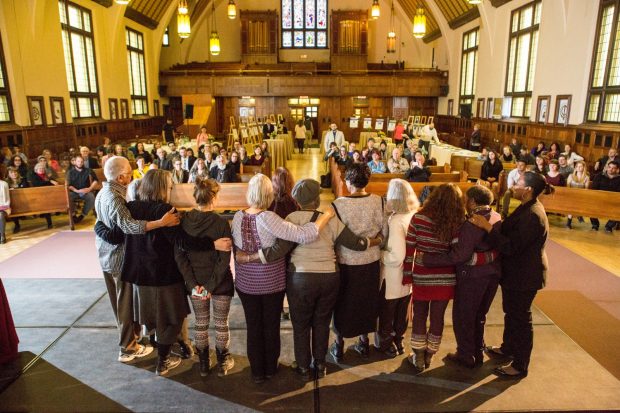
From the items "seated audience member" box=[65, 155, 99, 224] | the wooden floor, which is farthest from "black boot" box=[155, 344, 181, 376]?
"seated audience member" box=[65, 155, 99, 224]

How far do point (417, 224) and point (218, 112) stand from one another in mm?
19610

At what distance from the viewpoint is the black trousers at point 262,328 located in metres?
2.87

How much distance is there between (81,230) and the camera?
7.37 meters

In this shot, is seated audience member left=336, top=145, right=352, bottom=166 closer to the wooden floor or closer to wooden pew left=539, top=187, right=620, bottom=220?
wooden pew left=539, top=187, right=620, bottom=220

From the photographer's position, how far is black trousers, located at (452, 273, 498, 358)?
2.98m

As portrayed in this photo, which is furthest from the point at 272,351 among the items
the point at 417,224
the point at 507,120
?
the point at 507,120

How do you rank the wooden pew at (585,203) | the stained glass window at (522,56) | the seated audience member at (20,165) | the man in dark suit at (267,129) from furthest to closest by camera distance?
the man in dark suit at (267,129)
the stained glass window at (522,56)
the seated audience member at (20,165)
the wooden pew at (585,203)

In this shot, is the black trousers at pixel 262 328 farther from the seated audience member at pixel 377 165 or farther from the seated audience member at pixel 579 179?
the seated audience member at pixel 579 179

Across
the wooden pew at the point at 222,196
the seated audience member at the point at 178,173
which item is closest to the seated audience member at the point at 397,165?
the wooden pew at the point at 222,196

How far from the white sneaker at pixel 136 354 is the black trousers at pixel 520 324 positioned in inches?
109

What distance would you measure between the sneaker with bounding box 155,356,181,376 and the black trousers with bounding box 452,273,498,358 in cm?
211

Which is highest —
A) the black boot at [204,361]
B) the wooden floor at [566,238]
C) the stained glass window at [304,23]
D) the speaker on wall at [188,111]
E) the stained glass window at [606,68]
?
the stained glass window at [304,23]

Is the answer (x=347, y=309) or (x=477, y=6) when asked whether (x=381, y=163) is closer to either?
(x=347, y=309)

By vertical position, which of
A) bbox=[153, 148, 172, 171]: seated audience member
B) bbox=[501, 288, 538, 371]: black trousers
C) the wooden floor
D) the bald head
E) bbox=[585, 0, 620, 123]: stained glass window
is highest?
bbox=[585, 0, 620, 123]: stained glass window
